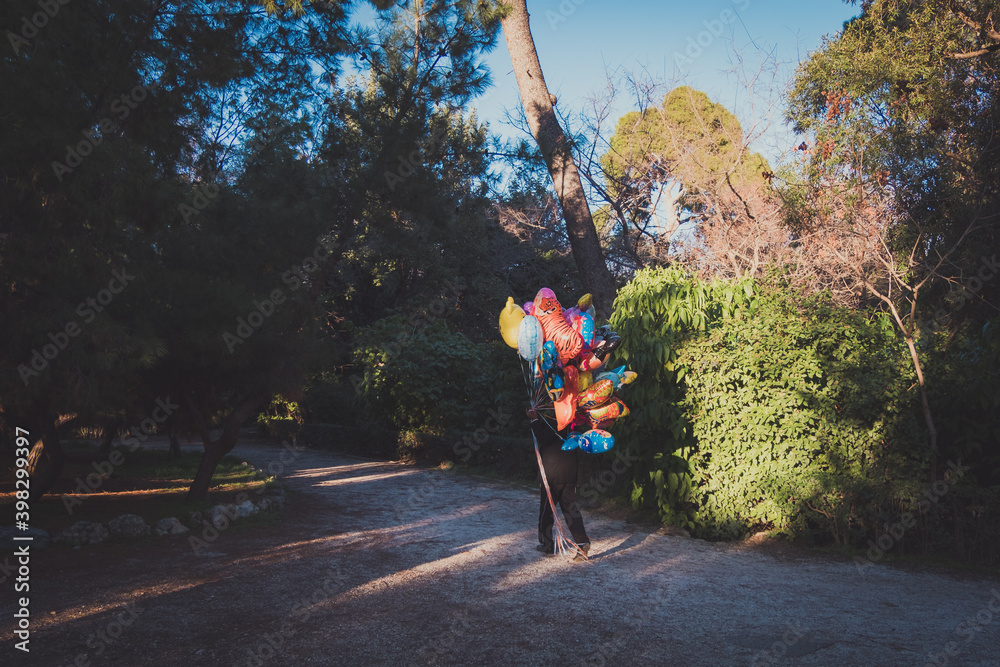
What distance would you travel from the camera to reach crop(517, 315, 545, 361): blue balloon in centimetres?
588

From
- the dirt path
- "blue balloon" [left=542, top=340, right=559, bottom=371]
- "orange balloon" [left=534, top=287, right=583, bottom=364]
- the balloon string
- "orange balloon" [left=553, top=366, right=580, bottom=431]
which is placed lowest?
the dirt path

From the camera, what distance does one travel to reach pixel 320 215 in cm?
849

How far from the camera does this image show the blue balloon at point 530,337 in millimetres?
5883

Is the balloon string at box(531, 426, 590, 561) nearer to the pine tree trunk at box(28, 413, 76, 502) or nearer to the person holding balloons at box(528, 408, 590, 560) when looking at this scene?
the person holding balloons at box(528, 408, 590, 560)

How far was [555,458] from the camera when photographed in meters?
6.08

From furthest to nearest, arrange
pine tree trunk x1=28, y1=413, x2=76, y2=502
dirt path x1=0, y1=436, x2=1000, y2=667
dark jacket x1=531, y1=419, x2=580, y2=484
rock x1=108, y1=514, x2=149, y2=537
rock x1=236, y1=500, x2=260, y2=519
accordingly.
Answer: rock x1=236, y1=500, x2=260, y2=519
pine tree trunk x1=28, y1=413, x2=76, y2=502
rock x1=108, y1=514, x2=149, y2=537
dark jacket x1=531, y1=419, x2=580, y2=484
dirt path x1=0, y1=436, x2=1000, y2=667

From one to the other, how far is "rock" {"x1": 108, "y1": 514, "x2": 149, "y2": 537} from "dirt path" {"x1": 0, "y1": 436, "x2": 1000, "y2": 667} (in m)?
0.28

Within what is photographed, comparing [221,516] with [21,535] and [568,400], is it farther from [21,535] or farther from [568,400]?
[568,400]

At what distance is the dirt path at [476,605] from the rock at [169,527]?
0.25 metres

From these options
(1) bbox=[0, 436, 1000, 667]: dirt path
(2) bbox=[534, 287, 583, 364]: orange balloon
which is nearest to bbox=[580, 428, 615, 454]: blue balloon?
(2) bbox=[534, 287, 583, 364]: orange balloon

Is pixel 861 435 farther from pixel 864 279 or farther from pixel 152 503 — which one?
pixel 152 503

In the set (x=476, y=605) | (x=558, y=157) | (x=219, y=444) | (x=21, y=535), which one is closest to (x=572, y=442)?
(x=476, y=605)

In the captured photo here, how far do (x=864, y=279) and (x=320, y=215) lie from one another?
637 cm

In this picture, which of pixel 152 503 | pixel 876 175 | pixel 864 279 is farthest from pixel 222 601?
pixel 876 175
